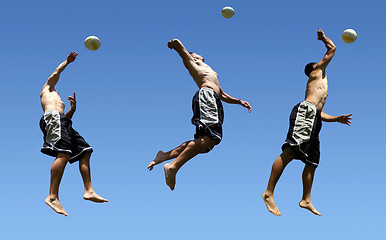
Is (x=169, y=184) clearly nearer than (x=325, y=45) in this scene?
Yes

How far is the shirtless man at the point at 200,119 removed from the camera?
1273 cm

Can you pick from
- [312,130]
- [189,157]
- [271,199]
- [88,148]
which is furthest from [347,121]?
[88,148]

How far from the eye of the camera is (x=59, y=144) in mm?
12875

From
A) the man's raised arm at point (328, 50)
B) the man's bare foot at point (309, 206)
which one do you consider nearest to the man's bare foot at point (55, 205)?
the man's bare foot at point (309, 206)

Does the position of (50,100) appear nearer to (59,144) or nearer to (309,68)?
(59,144)

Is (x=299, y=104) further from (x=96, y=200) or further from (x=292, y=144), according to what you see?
(x=96, y=200)

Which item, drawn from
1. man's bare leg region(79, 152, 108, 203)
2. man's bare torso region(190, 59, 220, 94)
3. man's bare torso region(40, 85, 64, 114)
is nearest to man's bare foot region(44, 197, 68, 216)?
man's bare leg region(79, 152, 108, 203)

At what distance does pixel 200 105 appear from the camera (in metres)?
12.9

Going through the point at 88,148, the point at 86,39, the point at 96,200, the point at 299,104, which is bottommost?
the point at 96,200

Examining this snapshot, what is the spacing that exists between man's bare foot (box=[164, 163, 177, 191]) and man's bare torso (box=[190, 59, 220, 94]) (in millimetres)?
1797

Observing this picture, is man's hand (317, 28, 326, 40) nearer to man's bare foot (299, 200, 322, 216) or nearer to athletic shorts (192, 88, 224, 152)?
athletic shorts (192, 88, 224, 152)

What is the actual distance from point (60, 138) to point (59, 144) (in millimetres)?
118

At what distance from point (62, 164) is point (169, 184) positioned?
2058 mm

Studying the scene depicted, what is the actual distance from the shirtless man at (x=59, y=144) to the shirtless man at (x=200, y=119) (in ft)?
4.31
